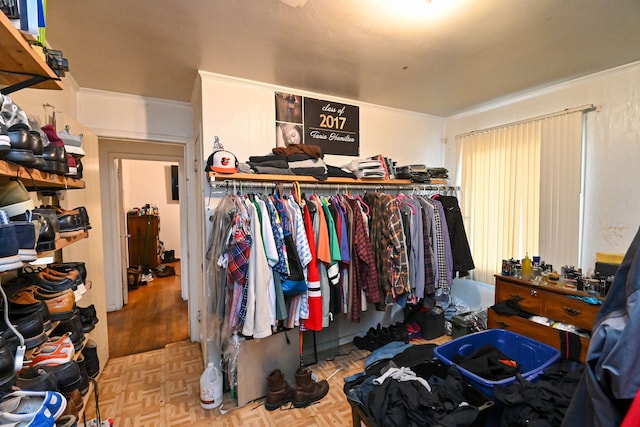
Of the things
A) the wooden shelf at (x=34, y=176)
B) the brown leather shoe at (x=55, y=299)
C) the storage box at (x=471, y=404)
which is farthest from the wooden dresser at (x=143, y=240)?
the storage box at (x=471, y=404)

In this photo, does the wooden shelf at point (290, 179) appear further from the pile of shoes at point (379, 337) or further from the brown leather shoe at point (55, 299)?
the pile of shoes at point (379, 337)

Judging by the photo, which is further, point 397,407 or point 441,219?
point 441,219

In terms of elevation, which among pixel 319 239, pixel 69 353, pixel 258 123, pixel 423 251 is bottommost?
pixel 69 353

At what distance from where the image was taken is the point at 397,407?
126cm

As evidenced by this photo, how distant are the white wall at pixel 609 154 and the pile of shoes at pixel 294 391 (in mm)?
2466

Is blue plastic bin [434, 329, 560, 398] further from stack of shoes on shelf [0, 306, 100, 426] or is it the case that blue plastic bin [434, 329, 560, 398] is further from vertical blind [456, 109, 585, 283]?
stack of shoes on shelf [0, 306, 100, 426]

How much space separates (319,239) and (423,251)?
1052mm

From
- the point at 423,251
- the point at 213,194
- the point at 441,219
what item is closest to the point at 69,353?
the point at 213,194

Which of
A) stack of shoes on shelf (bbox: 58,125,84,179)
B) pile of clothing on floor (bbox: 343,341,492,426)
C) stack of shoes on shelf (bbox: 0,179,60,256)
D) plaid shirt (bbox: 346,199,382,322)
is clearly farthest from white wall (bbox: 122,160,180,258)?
pile of clothing on floor (bbox: 343,341,492,426)

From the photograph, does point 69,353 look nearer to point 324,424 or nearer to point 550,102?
point 324,424

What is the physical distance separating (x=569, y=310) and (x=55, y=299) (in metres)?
3.24

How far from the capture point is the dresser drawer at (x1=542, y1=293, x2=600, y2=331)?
2.09 meters

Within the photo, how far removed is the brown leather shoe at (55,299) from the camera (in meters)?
1.23

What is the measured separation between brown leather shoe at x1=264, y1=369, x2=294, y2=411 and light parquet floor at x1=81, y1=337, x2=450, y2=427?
54mm
